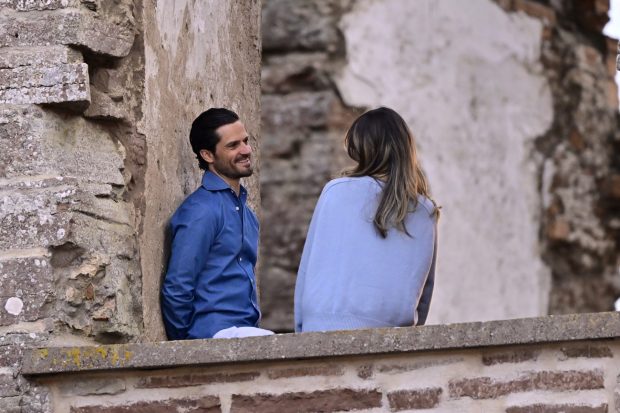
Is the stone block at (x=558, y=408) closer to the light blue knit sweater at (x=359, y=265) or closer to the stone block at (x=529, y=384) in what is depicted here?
the stone block at (x=529, y=384)

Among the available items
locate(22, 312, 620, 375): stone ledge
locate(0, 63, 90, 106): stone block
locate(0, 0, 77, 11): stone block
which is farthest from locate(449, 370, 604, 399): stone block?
locate(0, 0, 77, 11): stone block

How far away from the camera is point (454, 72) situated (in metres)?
10.6

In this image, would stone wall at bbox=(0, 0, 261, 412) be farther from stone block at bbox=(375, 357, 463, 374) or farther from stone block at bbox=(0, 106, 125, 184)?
stone block at bbox=(375, 357, 463, 374)

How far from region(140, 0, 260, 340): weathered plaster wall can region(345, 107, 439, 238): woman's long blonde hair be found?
2.15 ft

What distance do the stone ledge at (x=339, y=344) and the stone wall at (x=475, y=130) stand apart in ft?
15.2

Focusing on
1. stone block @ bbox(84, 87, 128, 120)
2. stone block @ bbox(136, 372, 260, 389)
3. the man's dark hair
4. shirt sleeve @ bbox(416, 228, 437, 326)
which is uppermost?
stone block @ bbox(84, 87, 128, 120)

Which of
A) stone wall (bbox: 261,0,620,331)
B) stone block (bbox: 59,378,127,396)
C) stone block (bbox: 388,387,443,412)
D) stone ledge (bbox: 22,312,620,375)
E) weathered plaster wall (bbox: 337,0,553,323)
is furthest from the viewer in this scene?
weathered plaster wall (bbox: 337,0,553,323)

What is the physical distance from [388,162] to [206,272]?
28.4 inches

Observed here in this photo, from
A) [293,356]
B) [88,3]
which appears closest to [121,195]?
[88,3]

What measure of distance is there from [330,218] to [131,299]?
2.22ft

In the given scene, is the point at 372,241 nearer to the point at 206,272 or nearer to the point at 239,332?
the point at 239,332

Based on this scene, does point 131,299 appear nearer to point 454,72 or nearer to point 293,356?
point 293,356

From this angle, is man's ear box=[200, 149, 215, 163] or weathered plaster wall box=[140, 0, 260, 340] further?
man's ear box=[200, 149, 215, 163]

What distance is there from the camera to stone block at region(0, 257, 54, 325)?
17.7 ft
